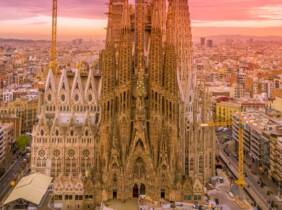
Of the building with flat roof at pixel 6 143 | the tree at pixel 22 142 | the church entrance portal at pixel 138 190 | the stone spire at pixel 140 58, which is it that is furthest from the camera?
the tree at pixel 22 142

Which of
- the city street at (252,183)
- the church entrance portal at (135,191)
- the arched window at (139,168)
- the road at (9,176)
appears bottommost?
the road at (9,176)

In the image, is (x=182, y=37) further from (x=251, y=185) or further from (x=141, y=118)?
(x=251, y=185)

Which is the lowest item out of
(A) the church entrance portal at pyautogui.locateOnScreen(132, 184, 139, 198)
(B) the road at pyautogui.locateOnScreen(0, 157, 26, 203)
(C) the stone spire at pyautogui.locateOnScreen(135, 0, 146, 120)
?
(B) the road at pyautogui.locateOnScreen(0, 157, 26, 203)

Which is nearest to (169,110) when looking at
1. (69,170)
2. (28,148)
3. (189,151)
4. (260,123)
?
(189,151)

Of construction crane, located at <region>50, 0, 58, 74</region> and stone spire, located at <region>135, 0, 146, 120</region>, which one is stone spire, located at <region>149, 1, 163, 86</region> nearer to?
stone spire, located at <region>135, 0, 146, 120</region>

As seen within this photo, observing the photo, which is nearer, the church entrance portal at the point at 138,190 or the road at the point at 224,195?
the road at the point at 224,195

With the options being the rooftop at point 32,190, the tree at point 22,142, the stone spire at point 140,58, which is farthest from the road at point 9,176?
the stone spire at point 140,58

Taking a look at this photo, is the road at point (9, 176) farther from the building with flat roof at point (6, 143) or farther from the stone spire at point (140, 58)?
the stone spire at point (140, 58)

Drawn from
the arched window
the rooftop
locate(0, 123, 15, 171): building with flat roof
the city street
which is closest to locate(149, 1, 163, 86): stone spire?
the arched window

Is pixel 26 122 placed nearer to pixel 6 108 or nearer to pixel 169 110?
pixel 6 108
